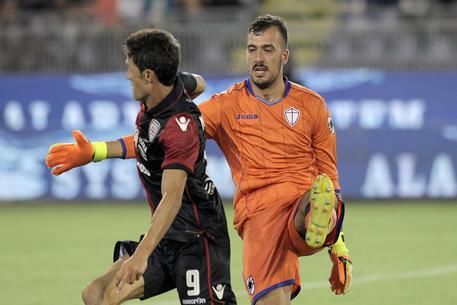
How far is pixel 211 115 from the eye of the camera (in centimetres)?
778

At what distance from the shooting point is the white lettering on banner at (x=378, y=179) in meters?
16.8

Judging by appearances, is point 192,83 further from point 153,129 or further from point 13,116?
point 13,116

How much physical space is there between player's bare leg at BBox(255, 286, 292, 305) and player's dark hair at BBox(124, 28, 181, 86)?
75.6 inches

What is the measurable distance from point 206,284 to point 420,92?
1081cm

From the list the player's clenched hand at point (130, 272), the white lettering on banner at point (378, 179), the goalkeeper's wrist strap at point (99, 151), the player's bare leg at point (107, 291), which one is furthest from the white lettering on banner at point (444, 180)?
the player's clenched hand at point (130, 272)

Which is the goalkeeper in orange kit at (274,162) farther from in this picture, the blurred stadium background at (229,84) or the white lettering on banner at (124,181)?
the white lettering on banner at (124,181)

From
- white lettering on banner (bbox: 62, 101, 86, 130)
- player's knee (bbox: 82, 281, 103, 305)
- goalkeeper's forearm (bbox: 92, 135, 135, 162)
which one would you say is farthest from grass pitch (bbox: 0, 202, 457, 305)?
player's knee (bbox: 82, 281, 103, 305)

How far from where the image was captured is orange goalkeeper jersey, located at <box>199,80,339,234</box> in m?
7.70

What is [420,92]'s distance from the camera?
1691 centimetres

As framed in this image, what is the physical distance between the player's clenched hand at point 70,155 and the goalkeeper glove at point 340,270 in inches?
73.5

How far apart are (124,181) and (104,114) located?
108 centimetres

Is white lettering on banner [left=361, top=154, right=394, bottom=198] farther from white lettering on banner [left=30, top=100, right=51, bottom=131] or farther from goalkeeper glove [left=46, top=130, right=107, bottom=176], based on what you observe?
goalkeeper glove [left=46, top=130, right=107, bottom=176]

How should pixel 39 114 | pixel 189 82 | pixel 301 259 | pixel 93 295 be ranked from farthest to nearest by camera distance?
pixel 39 114
pixel 301 259
pixel 189 82
pixel 93 295

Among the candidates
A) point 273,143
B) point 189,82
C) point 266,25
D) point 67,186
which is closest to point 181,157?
point 189,82
